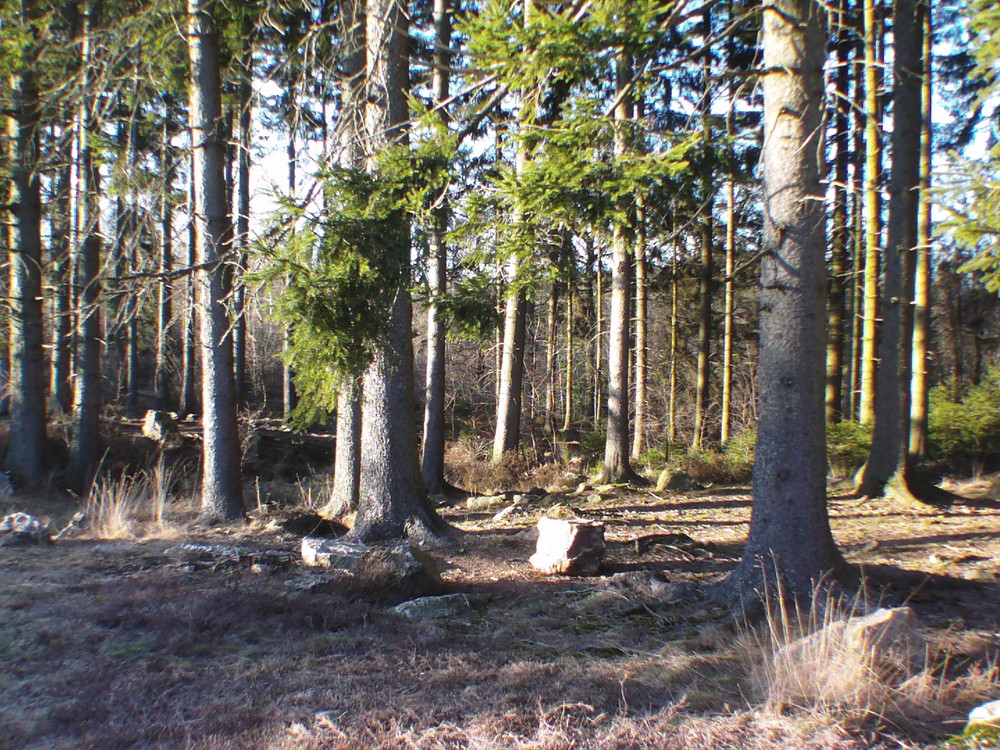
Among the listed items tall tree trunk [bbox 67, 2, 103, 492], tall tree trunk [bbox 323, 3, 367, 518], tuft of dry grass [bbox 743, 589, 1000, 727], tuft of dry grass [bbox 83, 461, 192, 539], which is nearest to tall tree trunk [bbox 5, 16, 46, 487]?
tall tree trunk [bbox 67, 2, 103, 492]

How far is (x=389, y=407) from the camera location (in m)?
8.54

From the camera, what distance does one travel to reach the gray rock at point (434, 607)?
5.96 meters

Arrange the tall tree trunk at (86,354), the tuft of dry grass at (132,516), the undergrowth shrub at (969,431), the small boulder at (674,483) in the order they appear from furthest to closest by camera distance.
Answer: the undergrowth shrub at (969,431), the small boulder at (674,483), the tall tree trunk at (86,354), the tuft of dry grass at (132,516)

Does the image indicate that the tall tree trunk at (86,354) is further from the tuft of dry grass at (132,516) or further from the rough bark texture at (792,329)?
the rough bark texture at (792,329)

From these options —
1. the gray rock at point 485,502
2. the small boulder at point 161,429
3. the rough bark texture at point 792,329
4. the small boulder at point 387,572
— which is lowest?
the gray rock at point 485,502

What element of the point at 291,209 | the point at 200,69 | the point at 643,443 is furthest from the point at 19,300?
the point at 643,443

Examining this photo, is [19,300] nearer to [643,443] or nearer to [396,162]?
[396,162]

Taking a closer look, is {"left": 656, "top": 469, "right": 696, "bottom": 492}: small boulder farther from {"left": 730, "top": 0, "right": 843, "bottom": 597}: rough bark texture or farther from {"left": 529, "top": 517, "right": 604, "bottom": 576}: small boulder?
{"left": 730, "top": 0, "right": 843, "bottom": 597}: rough bark texture

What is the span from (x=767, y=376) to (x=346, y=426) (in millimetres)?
7188

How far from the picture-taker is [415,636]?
214 inches

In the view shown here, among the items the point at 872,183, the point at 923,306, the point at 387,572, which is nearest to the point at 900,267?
the point at 923,306

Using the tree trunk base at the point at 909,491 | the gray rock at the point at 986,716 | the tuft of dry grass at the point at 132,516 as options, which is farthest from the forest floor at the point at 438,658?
the tree trunk base at the point at 909,491

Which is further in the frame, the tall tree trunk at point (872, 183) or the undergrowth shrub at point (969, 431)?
the undergrowth shrub at point (969, 431)

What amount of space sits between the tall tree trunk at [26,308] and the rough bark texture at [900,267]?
1484cm
